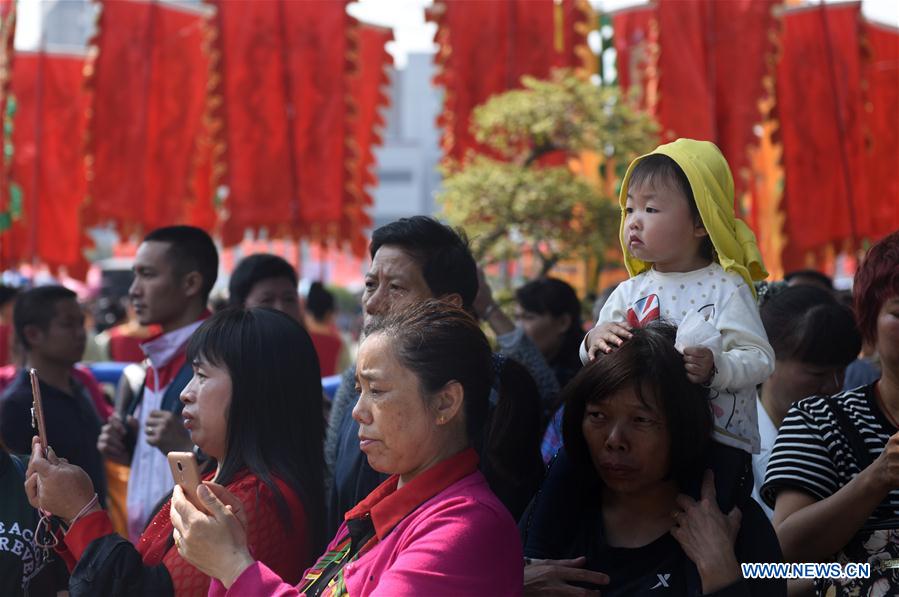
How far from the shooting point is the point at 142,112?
598cm

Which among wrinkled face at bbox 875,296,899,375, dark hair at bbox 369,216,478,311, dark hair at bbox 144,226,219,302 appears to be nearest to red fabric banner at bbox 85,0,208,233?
dark hair at bbox 144,226,219,302

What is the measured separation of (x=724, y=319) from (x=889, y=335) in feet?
1.08

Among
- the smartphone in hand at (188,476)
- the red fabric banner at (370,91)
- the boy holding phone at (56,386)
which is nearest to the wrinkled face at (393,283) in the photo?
the smartphone in hand at (188,476)

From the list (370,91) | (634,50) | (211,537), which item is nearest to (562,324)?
(211,537)

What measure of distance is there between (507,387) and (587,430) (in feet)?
0.85

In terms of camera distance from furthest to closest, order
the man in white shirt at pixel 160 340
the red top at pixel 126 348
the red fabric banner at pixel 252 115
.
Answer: the red top at pixel 126 348 < the red fabric banner at pixel 252 115 < the man in white shirt at pixel 160 340

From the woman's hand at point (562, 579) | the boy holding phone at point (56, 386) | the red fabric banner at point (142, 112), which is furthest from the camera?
the red fabric banner at point (142, 112)

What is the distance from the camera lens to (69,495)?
2.00 metres

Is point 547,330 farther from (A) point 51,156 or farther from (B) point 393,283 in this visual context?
(A) point 51,156

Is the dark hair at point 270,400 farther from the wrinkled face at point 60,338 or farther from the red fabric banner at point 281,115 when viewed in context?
the red fabric banner at point 281,115

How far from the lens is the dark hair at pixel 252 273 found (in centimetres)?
397

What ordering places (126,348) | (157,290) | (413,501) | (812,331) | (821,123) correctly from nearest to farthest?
1. (413,501)
2. (812,331)
3. (157,290)
4. (821,123)
5. (126,348)

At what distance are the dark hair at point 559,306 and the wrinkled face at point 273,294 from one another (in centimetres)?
89

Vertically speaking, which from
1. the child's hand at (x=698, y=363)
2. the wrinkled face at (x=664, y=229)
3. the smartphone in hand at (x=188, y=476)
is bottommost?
the smartphone in hand at (x=188, y=476)
